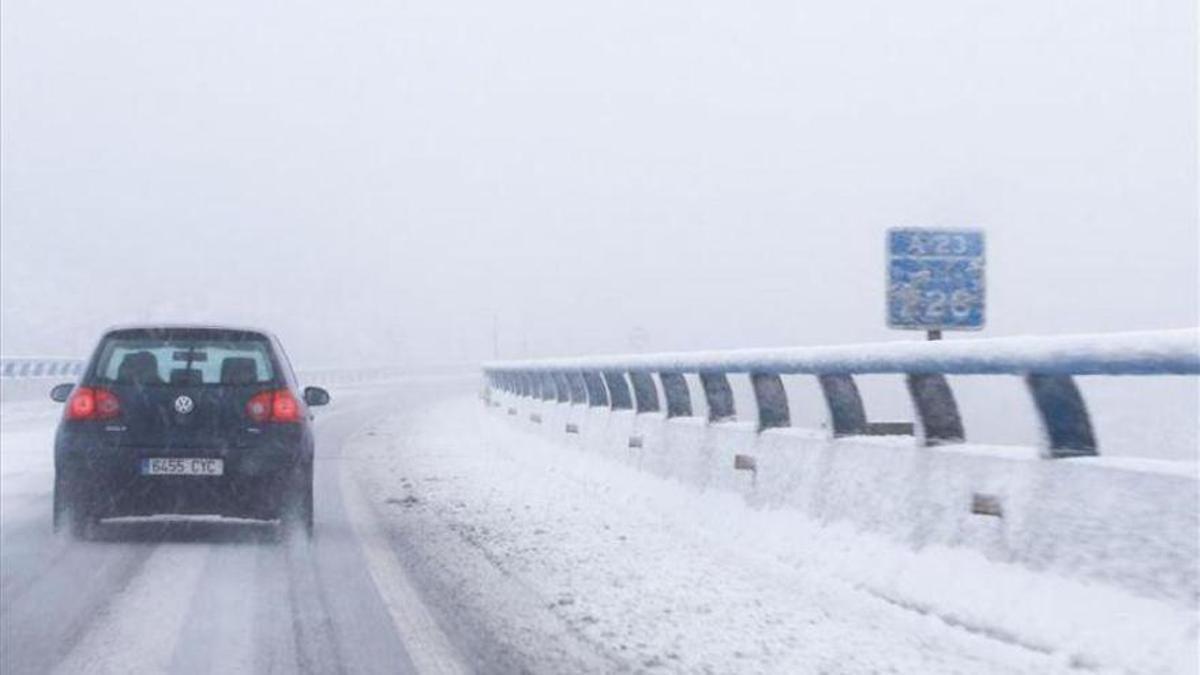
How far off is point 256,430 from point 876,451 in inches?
206

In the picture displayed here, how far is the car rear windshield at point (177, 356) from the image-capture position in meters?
12.8

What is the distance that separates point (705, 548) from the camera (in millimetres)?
11680

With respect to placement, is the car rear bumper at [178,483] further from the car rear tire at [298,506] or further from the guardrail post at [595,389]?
the guardrail post at [595,389]

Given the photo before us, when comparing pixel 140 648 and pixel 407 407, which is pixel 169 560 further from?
pixel 407 407

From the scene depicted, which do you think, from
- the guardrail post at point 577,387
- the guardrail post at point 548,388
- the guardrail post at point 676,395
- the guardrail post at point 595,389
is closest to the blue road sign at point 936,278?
the guardrail post at point 676,395

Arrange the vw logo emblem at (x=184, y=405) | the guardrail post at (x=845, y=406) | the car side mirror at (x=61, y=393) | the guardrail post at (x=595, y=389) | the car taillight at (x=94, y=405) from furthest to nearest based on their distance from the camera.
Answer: the guardrail post at (x=595, y=389), the car side mirror at (x=61, y=393), the vw logo emblem at (x=184, y=405), the car taillight at (x=94, y=405), the guardrail post at (x=845, y=406)

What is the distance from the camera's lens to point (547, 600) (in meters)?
9.37

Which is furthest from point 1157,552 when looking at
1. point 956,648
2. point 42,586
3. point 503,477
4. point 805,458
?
point 503,477

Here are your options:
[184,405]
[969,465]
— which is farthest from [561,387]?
[969,465]

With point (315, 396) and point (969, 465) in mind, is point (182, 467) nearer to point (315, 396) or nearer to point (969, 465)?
point (315, 396)

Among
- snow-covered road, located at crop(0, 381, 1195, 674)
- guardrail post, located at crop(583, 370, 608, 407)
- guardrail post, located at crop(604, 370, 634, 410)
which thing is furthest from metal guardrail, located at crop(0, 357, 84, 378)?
snow-covered road, located at crop(0, 381, 1195, 674)

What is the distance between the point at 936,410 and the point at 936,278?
215 inches

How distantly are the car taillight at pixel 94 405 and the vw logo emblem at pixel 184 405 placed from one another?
1.35 ft

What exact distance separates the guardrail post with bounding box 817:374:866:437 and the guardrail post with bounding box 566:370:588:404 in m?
10.6
